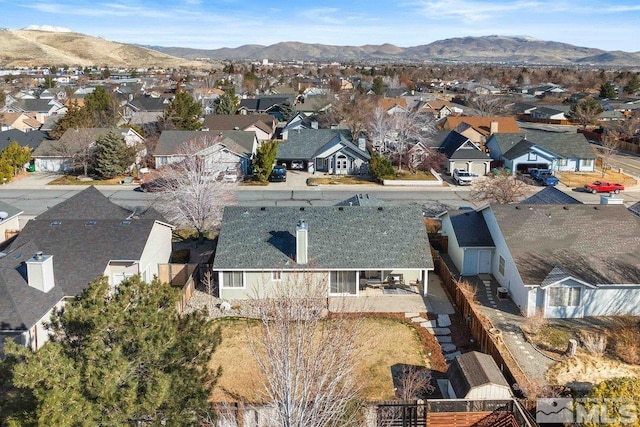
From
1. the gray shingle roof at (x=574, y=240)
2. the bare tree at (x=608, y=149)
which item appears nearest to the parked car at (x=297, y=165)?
the bare tree at (x=608, y=149)

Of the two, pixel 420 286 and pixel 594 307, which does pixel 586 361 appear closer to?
pixel 594 307

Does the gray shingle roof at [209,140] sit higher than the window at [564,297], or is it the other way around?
the gray shingle roof at [209,140]

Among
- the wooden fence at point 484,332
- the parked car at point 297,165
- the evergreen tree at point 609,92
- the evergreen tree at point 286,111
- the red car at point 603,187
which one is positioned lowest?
the wooden fence at point 484,332

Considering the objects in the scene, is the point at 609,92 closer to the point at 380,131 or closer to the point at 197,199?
the point at 380,131

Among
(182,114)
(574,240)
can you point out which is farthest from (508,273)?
(182,114)

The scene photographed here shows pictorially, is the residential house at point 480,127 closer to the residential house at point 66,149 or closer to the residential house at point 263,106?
the residential house at point 263,106

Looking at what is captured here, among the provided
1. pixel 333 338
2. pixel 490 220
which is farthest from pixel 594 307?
pixel 333 338

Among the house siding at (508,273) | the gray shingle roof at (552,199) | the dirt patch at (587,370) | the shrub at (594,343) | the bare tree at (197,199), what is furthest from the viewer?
the bare tree at (197,199)
